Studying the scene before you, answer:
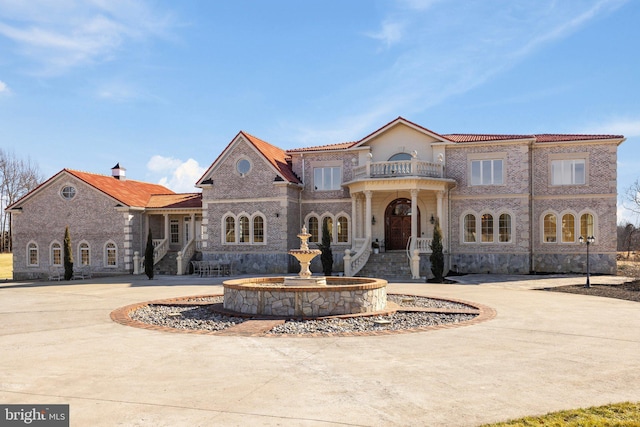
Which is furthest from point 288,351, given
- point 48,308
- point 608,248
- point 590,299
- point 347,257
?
point 608,248

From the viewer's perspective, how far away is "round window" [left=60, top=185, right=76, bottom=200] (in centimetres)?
3152

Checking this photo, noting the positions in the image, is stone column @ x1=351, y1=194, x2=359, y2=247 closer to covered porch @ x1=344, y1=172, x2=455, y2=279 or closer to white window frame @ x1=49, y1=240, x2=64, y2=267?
covered porch @ x1=344, y1=172, x2=455, y2=279

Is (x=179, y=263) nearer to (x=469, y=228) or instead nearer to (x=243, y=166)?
(x=243, y=166)

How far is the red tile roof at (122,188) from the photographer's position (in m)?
31.2

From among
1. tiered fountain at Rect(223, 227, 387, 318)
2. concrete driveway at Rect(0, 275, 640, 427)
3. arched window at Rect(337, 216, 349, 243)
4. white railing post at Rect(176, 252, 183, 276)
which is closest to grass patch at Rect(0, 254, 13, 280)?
white railing post at Rect(176, 252, 183, 276)

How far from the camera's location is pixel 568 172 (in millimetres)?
27422

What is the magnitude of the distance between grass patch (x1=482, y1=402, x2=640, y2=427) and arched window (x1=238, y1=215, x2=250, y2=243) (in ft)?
82.5

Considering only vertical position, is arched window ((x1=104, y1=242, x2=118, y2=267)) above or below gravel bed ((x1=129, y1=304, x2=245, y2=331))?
above

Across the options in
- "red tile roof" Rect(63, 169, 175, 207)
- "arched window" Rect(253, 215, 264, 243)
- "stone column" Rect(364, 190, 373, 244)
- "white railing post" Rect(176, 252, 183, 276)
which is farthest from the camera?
"red tile roof" Rect(63, 169, 175, 207)

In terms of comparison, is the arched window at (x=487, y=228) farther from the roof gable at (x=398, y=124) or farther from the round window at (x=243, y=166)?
the round window at (x=243, y=166)

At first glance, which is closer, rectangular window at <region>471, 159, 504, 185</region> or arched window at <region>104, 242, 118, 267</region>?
rectangular window at <region>471, 159, 504, 185</region>

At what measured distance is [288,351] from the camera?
8703 mm

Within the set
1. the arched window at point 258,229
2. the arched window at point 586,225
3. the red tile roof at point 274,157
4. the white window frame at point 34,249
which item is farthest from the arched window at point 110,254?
the arched window at point 586,225

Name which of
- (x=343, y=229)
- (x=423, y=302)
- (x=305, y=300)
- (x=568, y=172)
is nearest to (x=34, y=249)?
(x=343, y=229)
